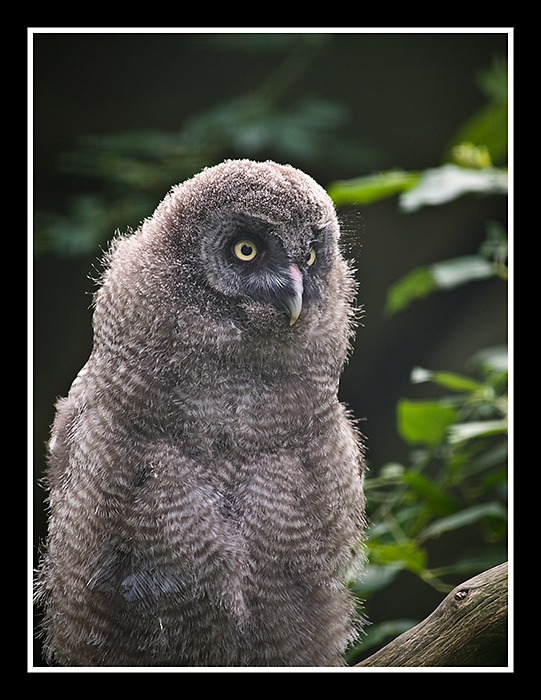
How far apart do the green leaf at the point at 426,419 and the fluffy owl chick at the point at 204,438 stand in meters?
0.62

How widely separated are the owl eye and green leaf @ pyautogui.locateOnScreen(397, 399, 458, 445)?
0.74 meters

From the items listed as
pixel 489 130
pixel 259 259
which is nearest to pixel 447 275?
pixel 489 130

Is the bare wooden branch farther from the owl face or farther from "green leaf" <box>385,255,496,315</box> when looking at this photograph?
"green leaf" <box>385,255,496,315</box>

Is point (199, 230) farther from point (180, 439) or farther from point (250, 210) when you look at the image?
point (180, 439)

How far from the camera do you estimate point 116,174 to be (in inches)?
82.0

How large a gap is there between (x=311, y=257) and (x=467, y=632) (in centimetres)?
80

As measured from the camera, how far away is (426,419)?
1986mm

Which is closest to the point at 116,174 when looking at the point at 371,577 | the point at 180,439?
the point at 180,439

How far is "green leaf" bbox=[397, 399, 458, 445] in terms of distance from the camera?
1955mm

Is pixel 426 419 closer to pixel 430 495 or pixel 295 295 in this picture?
pixel 430 495

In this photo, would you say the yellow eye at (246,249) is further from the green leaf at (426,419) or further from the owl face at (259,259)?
the green leaf at (426,419)

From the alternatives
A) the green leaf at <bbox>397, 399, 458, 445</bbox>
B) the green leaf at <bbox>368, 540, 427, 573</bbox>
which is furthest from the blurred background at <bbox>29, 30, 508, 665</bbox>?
the green leaf at <bbox>397, 399, 458, 445</bbox>

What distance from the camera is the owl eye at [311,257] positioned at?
4.28 ft

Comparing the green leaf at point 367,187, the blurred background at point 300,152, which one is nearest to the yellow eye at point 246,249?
the blurred background at point 300,152
